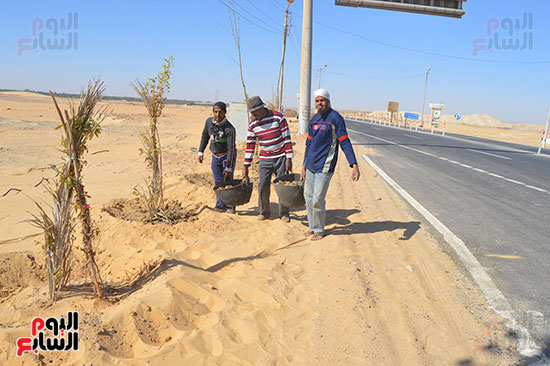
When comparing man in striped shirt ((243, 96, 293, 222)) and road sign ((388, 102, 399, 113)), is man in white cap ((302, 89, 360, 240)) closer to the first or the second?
man in striped shirt ((243, 96, 293, 222))

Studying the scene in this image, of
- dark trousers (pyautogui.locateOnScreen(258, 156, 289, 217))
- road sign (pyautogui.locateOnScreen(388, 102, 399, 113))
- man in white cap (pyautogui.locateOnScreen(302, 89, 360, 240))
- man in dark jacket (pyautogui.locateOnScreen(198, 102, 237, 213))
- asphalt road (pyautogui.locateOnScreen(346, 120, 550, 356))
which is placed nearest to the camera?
asphalt road (pyautogui.locateOnScreen(346, 120, 550, 356))

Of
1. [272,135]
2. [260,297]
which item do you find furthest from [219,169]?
[260,297]

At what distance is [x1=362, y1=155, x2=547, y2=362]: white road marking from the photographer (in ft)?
9.64

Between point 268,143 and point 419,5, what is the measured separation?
11560 mm

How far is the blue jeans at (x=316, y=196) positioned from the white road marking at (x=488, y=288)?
1758 mm

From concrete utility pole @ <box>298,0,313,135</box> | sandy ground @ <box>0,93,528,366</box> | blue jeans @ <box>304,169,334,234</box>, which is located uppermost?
concrete utility pole @ <box>298,0,313,135</box>

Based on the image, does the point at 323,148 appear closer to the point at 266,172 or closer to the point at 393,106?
the point at 266,172

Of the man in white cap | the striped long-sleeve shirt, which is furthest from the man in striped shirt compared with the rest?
the man in white cap

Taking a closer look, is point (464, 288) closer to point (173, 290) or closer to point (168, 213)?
point (173, 290)

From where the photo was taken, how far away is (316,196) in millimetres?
5078

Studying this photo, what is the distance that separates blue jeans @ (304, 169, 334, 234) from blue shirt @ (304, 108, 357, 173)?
0.34 ft

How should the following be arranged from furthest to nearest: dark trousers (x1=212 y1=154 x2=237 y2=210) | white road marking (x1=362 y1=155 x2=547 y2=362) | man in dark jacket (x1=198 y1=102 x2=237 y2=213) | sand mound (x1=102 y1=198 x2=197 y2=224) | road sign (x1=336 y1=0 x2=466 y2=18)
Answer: road sign (x1=336 y1=0 x2=466 y2=18) < dark trousers (x1=212 y1=154 x2=237 y2=210) < man in dark jacket (x1=198 y1=102 x2=237 y2=213) < sand mound (x1=102 y1=198 x2=197 y2=224) < white road marking (x1=362 y1=155 x2=547 y2=362)

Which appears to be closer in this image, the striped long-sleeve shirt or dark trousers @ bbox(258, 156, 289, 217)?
the striped long-sleeve shirt

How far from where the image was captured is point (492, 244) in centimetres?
526
